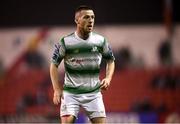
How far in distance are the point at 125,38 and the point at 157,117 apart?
176 centimetres

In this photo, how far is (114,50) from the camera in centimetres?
1211

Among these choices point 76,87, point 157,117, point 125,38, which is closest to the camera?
point 76,87

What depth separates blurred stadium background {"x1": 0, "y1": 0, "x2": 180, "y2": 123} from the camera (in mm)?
12000

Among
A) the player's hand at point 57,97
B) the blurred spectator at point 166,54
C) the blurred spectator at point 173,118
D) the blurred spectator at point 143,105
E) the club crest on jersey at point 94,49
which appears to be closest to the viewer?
the player's hand at point 57,97

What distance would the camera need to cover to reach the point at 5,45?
40.3ft

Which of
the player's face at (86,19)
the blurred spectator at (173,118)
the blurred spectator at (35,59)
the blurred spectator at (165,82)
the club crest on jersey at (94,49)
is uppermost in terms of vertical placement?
the player's face at (86,19)

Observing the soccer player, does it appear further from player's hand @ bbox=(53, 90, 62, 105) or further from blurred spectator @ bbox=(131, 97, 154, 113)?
blurred spectator @ bbox=(131, 97, 154, 113)

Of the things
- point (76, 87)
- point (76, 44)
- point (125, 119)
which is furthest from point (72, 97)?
point (125, 119)

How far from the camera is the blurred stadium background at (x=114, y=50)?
39.4 ft

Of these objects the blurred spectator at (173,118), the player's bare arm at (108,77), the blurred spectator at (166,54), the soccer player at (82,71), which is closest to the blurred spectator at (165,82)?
the blurred spectator at (166,54)

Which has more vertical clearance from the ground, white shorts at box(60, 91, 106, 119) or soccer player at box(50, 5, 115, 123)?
soccer player at box(50, 5, 115, 123)

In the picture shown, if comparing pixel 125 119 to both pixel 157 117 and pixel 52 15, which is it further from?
pixel 52 15

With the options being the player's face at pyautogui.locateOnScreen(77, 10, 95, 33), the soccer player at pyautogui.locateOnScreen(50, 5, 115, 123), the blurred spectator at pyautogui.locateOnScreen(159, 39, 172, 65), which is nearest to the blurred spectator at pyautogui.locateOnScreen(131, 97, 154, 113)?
the blurred spectator at pyautogui.locateOnScreen(159, 39, 172, 65)

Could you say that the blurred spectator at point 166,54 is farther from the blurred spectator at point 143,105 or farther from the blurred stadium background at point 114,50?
the blurred spectator at point 143,105
